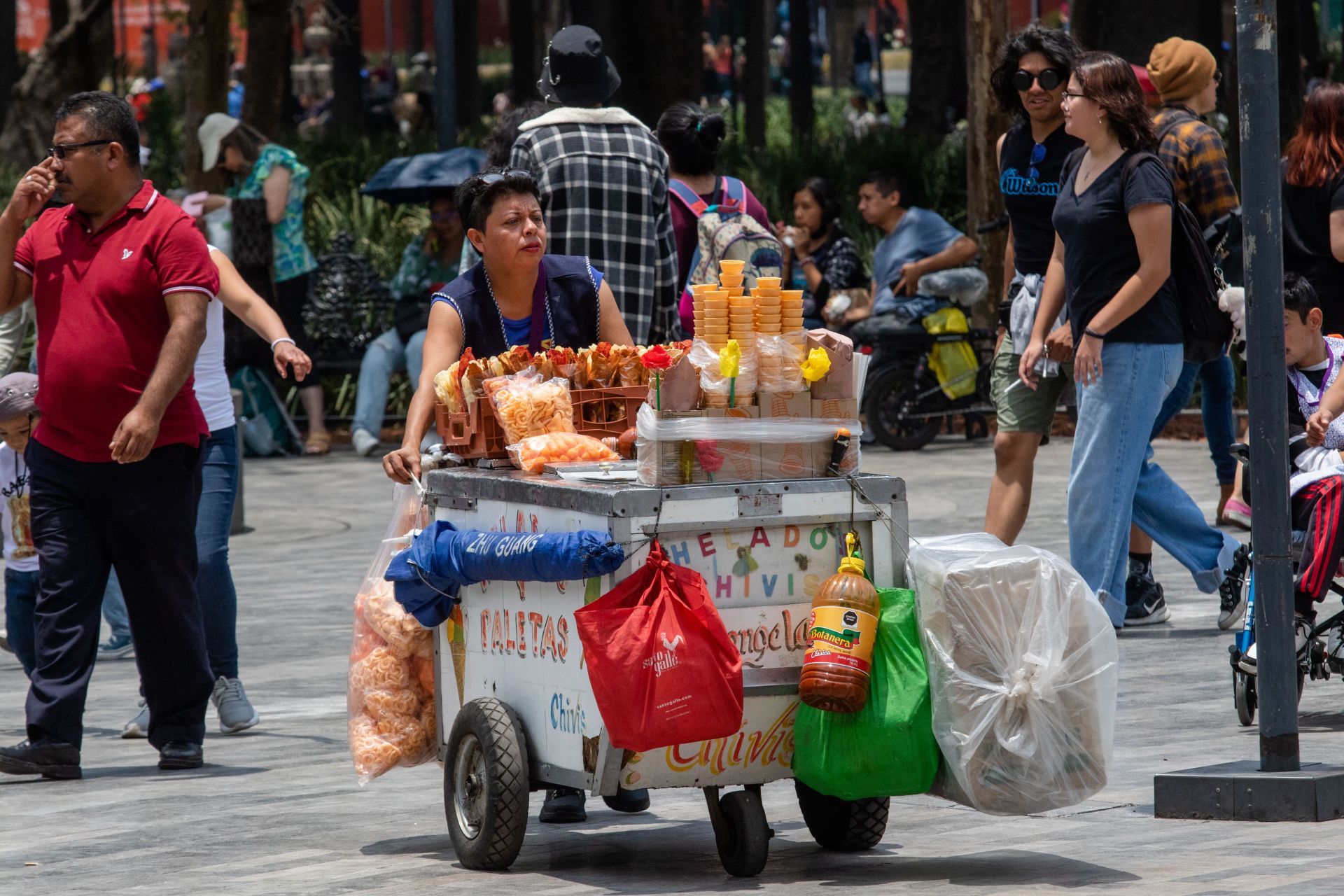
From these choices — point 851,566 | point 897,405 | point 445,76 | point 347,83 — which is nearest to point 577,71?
point 851,566

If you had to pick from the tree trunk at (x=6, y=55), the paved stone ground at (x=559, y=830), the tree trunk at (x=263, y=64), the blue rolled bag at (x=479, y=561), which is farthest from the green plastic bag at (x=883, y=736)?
the tree trunk at (x=6, y=55)

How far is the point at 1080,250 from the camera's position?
7148 millimetres

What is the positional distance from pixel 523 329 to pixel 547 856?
1.48m

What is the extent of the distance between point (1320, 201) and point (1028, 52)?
1.17 meters

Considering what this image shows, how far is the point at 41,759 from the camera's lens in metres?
6.31

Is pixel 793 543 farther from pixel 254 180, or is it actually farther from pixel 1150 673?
pixel 254 180

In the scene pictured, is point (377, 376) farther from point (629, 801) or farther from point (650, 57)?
point (629, 801)

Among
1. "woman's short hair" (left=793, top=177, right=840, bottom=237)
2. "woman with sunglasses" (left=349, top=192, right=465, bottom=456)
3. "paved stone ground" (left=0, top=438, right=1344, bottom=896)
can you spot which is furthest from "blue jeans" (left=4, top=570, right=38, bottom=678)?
"woman's short hair" (left=793, top=177, right=840, bottom=237)

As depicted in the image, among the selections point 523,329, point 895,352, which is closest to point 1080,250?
point 523,329

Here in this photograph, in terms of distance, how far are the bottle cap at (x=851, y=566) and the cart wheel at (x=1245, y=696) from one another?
1.90 m

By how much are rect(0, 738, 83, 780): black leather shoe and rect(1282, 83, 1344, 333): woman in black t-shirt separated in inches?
175

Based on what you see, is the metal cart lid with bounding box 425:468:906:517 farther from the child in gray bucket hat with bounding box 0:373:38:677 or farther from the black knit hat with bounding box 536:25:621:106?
the black knit hat with bounding box 536:25:621:106

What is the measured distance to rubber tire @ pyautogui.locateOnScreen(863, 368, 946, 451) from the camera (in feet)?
45.3

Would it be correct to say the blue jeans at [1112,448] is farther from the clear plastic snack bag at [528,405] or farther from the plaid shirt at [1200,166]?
the clear plastic snack bag at [528,405]
